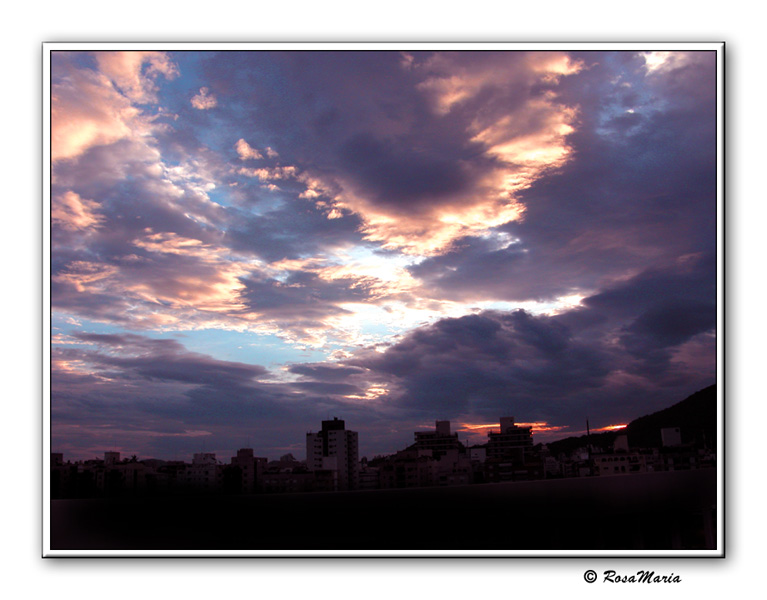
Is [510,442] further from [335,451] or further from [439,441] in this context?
[335,451]

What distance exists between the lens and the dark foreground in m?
3.30

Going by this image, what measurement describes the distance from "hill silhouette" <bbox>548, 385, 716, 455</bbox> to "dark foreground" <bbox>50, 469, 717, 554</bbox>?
0.75 ft

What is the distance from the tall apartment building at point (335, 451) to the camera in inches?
189

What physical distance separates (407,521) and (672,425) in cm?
199

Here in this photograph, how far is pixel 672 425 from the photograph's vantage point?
395 cm

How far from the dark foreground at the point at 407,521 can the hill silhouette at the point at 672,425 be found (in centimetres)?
23

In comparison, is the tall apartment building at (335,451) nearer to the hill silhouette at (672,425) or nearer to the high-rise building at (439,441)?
the high-rise building at (439,441)

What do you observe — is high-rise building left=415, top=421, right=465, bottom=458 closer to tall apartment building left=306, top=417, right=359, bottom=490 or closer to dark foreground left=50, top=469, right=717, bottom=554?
tall apartment building left=306, top=417, right=359, bottom=490

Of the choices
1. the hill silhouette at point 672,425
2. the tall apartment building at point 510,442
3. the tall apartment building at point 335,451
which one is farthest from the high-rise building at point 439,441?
the hill silhouette at point 672,425
